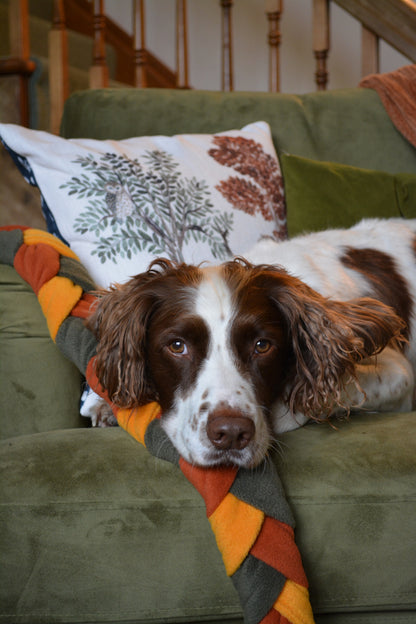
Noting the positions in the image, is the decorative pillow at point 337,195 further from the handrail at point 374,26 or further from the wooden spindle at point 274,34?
the wooden spindle at point 274,34

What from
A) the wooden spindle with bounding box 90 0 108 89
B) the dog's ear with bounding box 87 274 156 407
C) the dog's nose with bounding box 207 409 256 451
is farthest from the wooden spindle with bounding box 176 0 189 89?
the dog's nose with bounding box 207 409 256 451

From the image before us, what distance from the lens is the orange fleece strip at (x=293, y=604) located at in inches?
42.4

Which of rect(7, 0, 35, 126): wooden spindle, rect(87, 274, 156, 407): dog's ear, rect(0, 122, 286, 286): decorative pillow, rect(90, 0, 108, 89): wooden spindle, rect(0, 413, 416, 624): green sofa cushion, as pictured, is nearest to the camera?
rect(0, 413, 416, 624): green sofa cushion

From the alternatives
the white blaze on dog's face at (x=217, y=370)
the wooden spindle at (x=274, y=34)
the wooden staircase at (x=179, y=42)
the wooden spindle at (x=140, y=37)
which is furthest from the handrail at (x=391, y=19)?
the white blaze on dog's face at (x=217, y=370)

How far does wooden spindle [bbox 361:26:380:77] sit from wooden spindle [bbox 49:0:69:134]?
1580mm

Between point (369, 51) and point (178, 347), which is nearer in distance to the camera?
point (178, 347)

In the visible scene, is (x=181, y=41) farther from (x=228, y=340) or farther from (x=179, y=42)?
(x=228, y=340)

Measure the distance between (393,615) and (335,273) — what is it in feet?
2.97

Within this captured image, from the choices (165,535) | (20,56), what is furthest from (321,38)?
(165,535)

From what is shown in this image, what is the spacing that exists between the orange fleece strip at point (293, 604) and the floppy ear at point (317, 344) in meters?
0.47

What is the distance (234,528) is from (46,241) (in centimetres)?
103

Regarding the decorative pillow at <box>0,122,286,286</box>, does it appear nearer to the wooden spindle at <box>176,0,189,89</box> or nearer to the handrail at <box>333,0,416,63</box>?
the handrail at <box>333,0,416,63</box>

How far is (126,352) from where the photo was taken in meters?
1.48

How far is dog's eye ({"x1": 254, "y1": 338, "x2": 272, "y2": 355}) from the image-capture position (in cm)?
139
